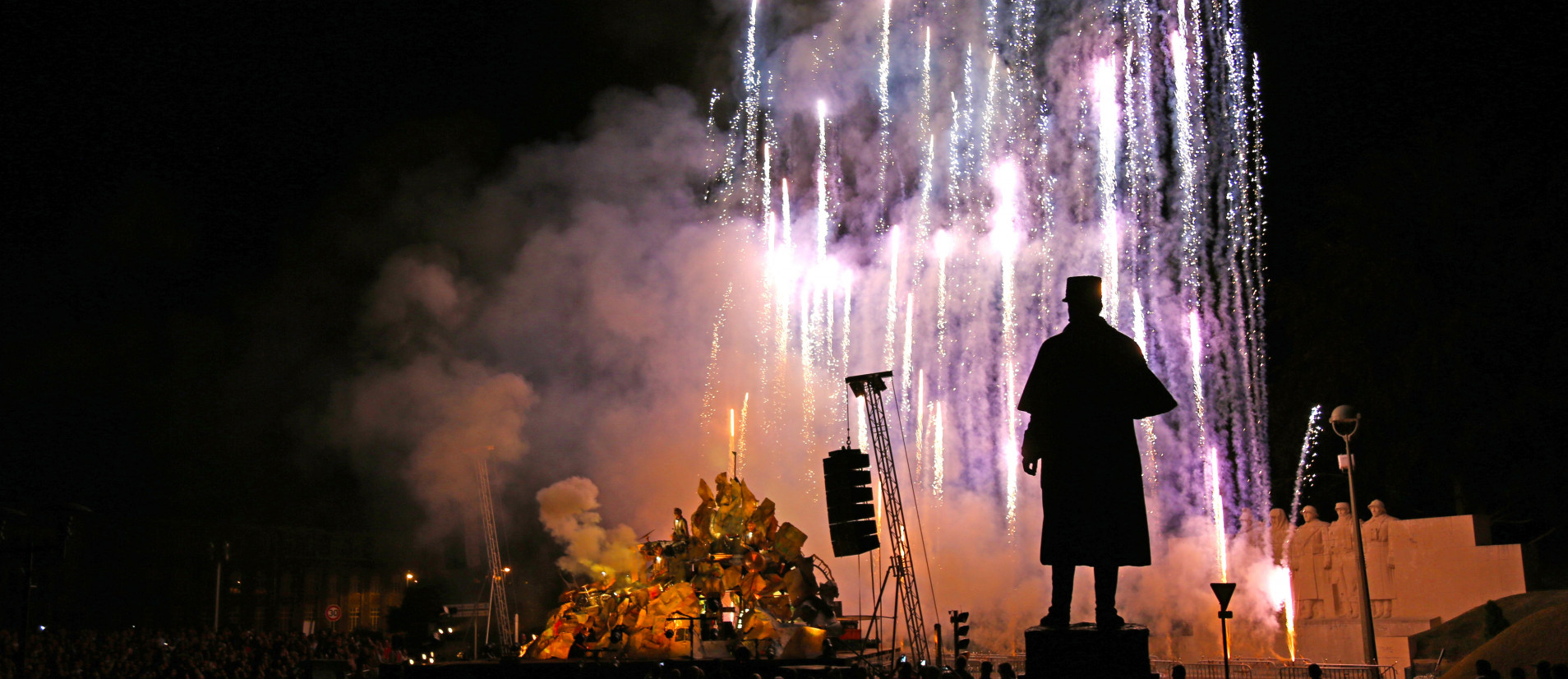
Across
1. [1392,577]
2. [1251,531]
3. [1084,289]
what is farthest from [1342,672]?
[1084,289]

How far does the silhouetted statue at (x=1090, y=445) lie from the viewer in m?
5.32

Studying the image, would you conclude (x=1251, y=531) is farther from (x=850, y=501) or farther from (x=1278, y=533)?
(x=850, y=501)

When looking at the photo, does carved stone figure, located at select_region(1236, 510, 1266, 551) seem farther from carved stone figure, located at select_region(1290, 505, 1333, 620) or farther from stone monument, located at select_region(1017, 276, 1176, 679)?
stone monument, located at select_region(1017, 276, 1176, 679)

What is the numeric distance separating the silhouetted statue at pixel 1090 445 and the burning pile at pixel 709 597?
1194cm

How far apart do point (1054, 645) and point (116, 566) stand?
3315cm

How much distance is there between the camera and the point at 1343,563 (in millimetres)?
21656

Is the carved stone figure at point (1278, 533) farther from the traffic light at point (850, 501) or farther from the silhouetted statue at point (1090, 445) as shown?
the silhouetted statue at point (1090, 445)

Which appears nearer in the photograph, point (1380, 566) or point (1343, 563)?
point (1380, 566)

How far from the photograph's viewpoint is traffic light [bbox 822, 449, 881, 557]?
1738cm

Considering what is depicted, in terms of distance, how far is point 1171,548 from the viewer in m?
24.8

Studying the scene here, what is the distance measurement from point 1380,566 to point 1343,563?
0.69 meters

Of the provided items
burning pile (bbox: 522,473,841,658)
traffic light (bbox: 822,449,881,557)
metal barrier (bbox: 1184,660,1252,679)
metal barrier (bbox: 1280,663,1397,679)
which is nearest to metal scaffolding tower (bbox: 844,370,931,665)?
traffic light (bbox: 822,449,881,557)

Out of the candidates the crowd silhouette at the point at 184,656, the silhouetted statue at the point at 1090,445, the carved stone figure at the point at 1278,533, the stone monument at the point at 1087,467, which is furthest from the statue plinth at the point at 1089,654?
the carved stone figure at the point at 1278,533

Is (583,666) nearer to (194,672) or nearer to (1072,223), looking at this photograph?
(194,672)
